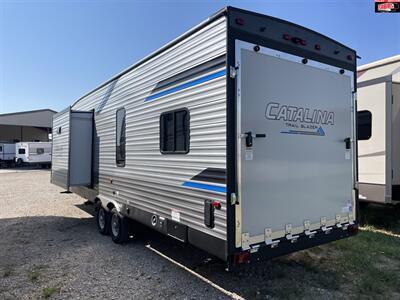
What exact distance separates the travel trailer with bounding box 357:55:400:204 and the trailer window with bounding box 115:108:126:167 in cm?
471

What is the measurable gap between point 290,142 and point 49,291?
11.4ft

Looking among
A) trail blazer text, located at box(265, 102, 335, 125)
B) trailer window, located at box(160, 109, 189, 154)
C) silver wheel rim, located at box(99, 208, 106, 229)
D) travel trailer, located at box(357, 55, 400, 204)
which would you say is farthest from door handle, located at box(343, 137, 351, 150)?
silver wheel rim, located at box(99, 208, 106, 229)

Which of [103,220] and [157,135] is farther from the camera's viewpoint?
[103,220]

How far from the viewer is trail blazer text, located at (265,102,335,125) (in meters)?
3.50

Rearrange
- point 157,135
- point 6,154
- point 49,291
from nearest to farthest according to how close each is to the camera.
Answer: point 49,291, point 157,135, point 6,154

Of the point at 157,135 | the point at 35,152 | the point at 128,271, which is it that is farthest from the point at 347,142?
the point at 35,152

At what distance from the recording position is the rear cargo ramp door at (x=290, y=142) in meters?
3.28

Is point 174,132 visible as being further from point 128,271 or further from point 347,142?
point 347,142

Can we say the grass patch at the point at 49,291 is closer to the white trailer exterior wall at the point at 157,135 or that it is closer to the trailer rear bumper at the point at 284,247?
the white trailer exterior wall at the point at 157,135

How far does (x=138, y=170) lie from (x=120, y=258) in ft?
4.82

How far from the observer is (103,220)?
6539 millimetres

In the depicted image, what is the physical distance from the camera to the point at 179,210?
3885 mm

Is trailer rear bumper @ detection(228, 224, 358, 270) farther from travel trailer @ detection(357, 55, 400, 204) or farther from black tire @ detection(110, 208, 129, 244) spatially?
black tire @ detection(110, 208, 129, 244)

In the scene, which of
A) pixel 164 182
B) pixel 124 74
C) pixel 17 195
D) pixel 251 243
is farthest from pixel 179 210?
pixel 17 195
